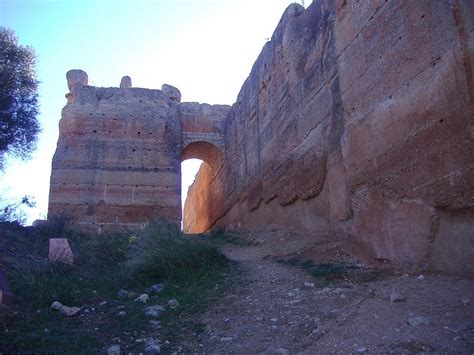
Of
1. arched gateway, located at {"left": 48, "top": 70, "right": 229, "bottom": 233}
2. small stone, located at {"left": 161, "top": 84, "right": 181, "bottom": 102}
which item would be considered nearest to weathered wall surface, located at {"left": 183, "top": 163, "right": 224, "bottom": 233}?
arched gateway, located at {"left": 48, "top": 70, "right": 229, "bottom": 233}

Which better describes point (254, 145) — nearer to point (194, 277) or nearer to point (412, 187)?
point (194, 277)

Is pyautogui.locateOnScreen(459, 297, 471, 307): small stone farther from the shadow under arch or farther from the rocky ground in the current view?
the shadow under arch

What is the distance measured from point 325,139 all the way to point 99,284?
4.00m

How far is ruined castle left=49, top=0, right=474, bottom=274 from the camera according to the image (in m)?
4.51

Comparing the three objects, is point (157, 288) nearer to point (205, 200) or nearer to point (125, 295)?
point (125, 295)

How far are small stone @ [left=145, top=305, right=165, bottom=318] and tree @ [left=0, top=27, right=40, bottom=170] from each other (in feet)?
27.1

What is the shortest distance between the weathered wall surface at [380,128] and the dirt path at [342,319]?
1.88 feet

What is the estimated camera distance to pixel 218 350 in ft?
11.9

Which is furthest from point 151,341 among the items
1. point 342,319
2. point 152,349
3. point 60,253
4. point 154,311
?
point 60,253

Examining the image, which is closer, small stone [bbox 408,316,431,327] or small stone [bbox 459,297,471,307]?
small stone [bbox 408,316,431,327]

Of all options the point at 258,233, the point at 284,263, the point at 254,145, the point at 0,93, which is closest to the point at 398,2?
the point at 284,263

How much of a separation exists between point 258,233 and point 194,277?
3.88 meters

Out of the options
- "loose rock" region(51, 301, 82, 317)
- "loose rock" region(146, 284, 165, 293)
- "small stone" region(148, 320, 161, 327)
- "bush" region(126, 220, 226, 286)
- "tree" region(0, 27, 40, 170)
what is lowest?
"small stone" region(148, 320, 161, 327)

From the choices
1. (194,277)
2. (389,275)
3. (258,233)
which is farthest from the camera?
(258,233)
